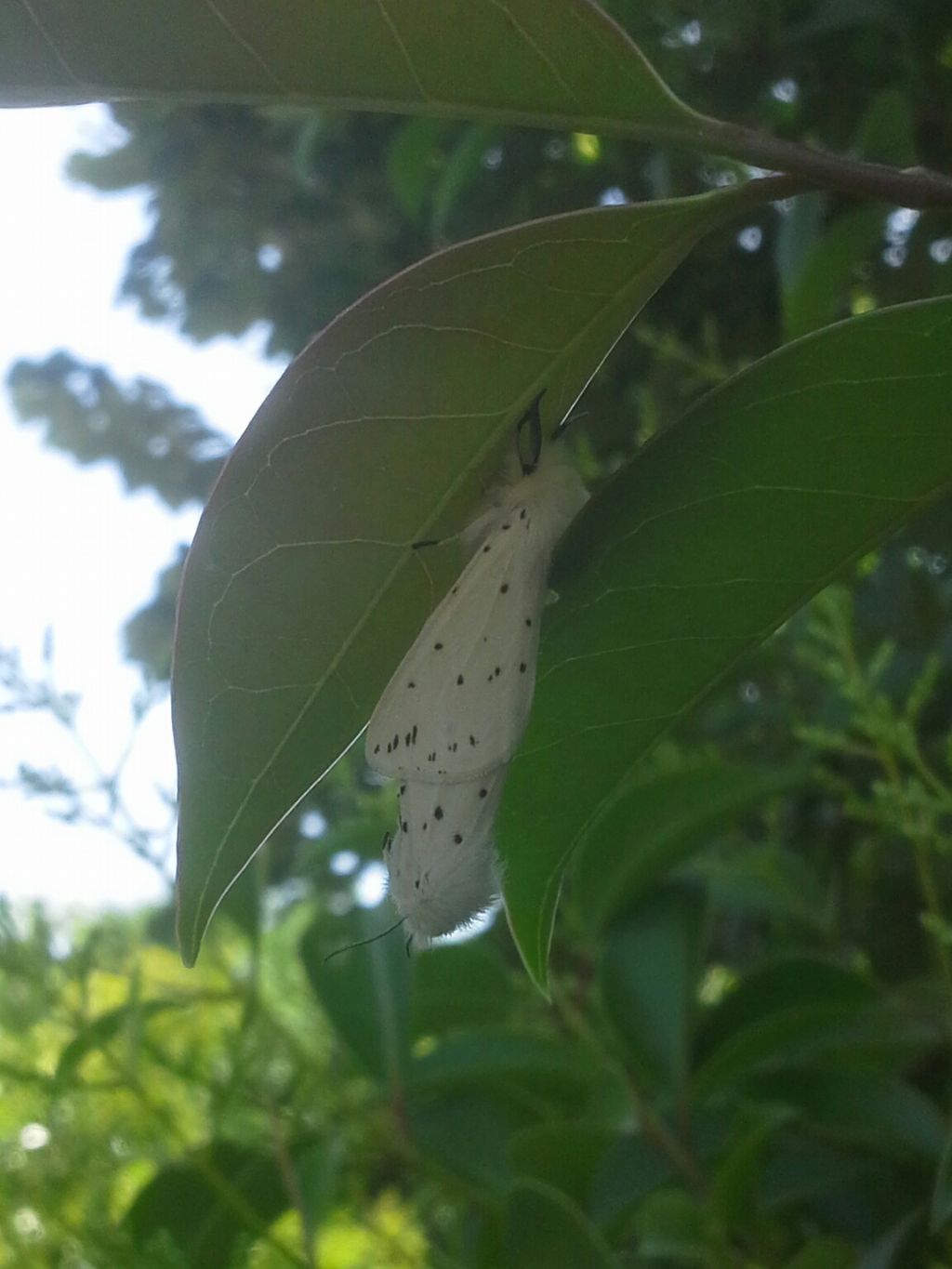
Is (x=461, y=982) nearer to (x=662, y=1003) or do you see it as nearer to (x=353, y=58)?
(x=662, y=1003)

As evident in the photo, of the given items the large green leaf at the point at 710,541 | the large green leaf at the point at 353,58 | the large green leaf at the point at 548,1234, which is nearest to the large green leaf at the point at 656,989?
the large green leaf at the point at 548,1234

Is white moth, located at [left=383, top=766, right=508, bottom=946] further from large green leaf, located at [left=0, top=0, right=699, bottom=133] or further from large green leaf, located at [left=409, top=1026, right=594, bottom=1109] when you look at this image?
large green leaf, located at [left=409, top=1026, right=594, bottom=1109]

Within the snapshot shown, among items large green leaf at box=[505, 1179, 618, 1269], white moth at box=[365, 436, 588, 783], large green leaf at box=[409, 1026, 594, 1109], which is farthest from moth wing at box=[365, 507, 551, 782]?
large green leaf at box=[409, 1026, 594, 1109]

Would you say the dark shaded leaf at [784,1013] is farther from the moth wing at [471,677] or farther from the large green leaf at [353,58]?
the large green leaf at [353,58]

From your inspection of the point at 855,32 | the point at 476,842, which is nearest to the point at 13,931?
the point at 476,842

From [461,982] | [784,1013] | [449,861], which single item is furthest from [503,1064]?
[449,861]

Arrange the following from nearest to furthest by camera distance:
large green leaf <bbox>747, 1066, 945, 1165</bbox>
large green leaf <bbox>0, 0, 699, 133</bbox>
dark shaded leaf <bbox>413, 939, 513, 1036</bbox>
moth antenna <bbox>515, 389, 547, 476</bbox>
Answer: large green leaf <bbox>0, 0, 699, 133</bbox>
moth antenna <bbox>515, 389, 547, 476</bbox>
large green leaf <bbox>747, 1066, 945, 1165</bbox>
dark shaded leaf <bbox>413, 939, 513, 1036</bbox>
